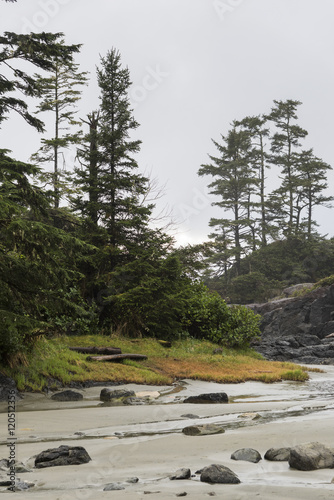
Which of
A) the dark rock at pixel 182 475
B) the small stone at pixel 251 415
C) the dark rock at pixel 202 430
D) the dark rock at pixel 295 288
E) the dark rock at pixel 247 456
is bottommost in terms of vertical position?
the small stone at pixel 251 415

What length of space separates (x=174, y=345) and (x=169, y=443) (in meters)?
13.9

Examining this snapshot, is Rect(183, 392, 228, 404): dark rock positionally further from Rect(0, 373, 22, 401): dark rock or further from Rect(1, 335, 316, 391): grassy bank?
Rect(0, 373, 22, 401): dark rock

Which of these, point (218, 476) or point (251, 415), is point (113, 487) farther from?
point (251, 415)

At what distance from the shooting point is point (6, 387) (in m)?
9.88

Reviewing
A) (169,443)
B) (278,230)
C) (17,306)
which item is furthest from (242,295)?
(169,443)

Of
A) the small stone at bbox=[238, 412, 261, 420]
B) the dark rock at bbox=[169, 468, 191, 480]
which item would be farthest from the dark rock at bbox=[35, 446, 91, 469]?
the small stone at bbox=[238, 412, 261, 420]

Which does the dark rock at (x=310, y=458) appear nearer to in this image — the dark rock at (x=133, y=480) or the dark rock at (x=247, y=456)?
the dark rock at (x=247, y=456)

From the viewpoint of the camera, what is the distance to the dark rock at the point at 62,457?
4.65 meters

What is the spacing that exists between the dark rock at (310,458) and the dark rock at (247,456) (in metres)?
0.46

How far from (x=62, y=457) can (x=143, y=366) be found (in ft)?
32.9

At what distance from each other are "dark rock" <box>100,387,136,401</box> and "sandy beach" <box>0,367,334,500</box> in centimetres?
22

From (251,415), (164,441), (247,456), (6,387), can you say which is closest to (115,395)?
(6,387)

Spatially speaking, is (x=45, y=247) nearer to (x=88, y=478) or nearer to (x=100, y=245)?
(x=88, y=478)

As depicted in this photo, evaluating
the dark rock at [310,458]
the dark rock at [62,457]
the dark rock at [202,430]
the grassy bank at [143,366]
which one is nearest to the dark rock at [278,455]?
the dark rock at [310,458]
